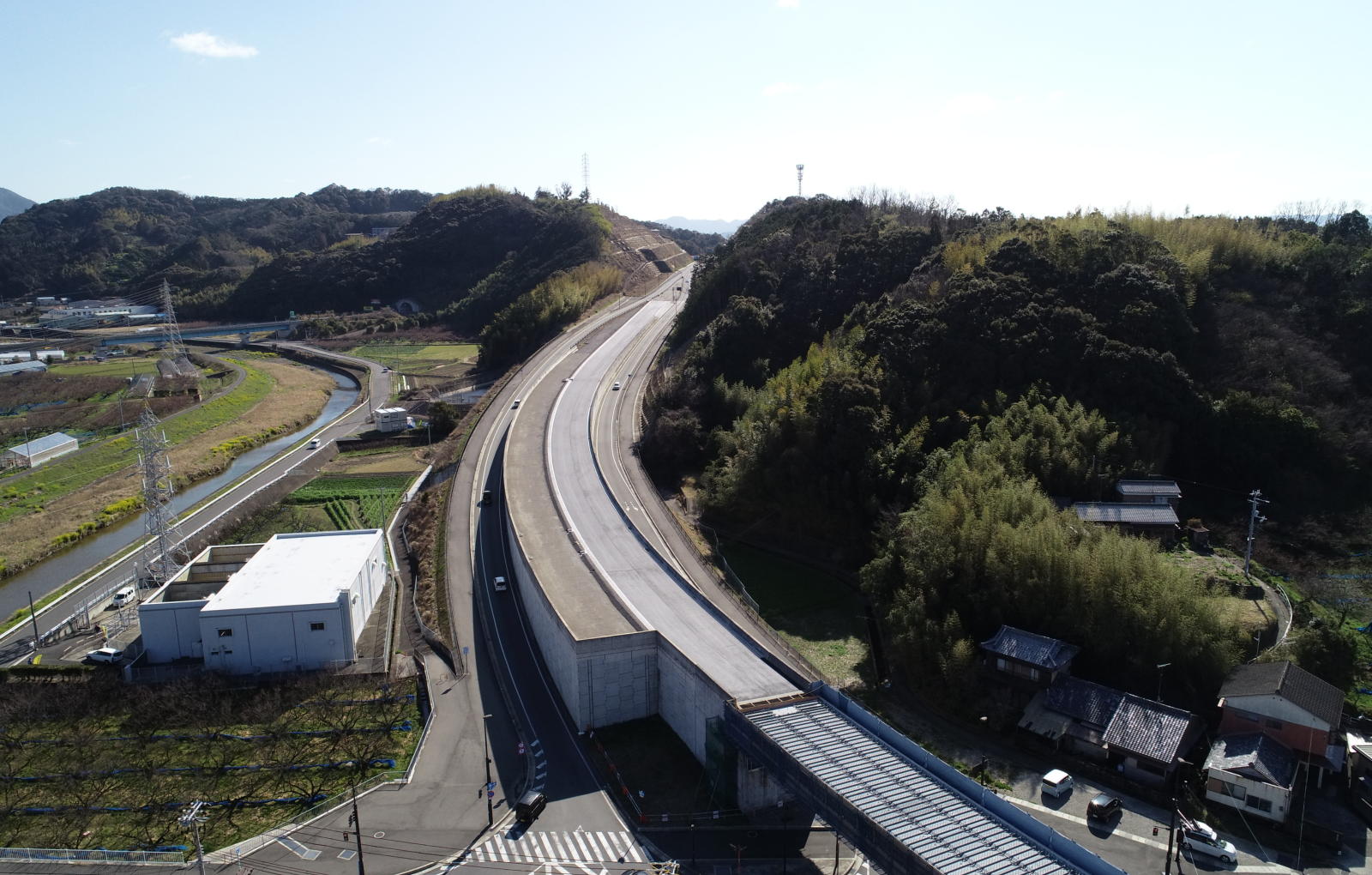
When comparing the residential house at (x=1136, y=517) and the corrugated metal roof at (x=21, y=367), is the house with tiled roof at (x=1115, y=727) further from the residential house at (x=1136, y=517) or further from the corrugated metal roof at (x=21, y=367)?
the corrugated metal roof at (x=21, y=367)

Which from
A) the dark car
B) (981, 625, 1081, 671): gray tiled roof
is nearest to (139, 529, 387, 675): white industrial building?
(981, 625, 1081, 671): gray tiled roof

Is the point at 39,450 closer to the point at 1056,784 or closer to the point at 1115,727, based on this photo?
the point at 1056,784

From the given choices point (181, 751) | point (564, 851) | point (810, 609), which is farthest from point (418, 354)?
point (564, 851)

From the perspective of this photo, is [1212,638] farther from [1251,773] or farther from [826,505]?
[826,505]

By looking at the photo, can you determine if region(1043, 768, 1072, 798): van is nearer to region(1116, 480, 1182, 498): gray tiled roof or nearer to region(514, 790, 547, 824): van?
region(514, 790, 547, 824): van

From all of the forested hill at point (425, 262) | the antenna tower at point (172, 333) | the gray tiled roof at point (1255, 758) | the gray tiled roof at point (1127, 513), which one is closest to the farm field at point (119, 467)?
the antenna tower at point (172, 333)

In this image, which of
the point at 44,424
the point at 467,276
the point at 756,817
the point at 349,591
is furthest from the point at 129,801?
the point at 467,276
